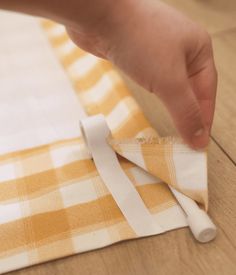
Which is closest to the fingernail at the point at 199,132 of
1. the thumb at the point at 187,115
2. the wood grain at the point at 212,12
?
the thumb at the point at 187,115

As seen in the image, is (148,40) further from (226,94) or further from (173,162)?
(226,94)

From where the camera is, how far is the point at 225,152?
53 cm

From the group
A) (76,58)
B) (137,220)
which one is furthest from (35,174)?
(76,58)

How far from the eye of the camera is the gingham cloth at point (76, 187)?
1.46 ft

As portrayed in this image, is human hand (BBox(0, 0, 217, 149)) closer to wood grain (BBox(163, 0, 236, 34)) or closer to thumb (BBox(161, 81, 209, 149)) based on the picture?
thumb (BBox(161, 81, 209, 149))

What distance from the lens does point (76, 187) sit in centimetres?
50

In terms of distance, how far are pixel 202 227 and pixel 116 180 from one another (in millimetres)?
120

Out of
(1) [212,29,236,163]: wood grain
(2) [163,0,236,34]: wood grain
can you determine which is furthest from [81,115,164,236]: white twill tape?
(2) [163,0,236,34]: wood grain

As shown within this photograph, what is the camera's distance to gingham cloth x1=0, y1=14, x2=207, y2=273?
446mm

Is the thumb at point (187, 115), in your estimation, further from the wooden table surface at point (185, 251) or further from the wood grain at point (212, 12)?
the wood grain at point (212, 12)

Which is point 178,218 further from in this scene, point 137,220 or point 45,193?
point 45,193

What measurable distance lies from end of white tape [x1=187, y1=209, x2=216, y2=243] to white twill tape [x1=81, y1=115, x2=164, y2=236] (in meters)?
0.03

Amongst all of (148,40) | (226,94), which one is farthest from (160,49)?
(226,94)

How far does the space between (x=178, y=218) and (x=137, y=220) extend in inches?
1.7
